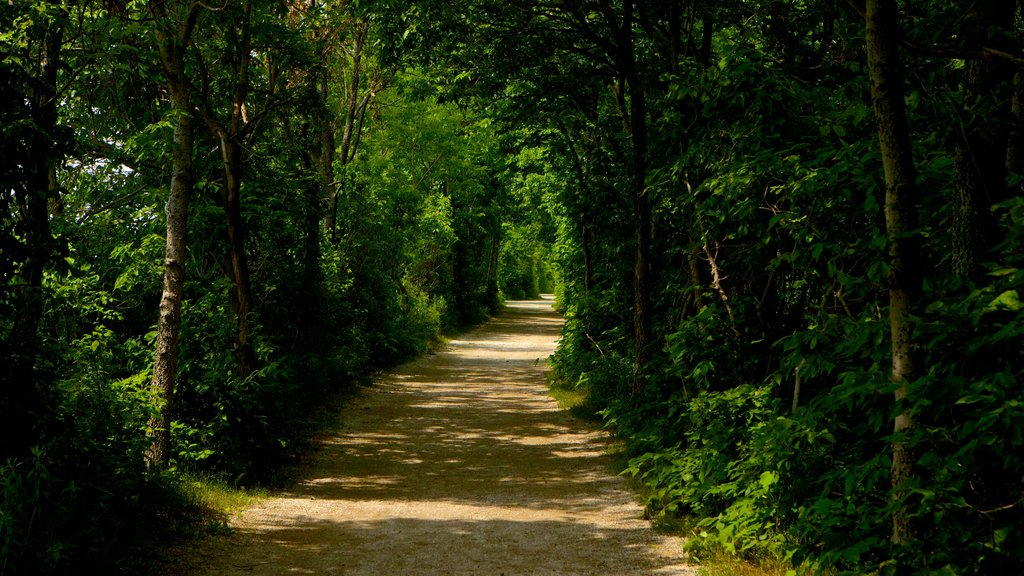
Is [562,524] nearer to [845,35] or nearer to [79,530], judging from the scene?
[79,530]

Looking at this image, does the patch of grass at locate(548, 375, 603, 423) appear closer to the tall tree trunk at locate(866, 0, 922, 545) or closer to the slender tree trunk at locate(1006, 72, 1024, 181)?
the tall tree trunk at locate(866, 0, 922, 545)

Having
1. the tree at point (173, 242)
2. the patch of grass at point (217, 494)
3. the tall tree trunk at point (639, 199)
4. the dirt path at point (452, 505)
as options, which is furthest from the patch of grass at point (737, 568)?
the tree at point (173, 242)

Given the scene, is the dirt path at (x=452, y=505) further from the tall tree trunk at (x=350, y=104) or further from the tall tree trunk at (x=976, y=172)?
the tall tree trunk at (x=350, y=104)

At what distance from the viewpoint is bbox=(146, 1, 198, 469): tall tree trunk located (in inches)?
335

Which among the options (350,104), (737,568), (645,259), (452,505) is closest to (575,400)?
(645,259)

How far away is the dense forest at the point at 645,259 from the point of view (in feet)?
13.5

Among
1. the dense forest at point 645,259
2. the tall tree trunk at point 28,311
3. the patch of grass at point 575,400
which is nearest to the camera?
the dense forest at point 645,259

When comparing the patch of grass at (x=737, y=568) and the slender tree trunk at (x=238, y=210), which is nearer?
the patch of grass at (x=737, y=568)

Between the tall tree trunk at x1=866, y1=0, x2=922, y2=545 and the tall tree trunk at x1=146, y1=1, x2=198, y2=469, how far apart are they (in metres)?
6.89

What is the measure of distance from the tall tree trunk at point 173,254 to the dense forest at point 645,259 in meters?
0.03

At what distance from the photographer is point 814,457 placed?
575cm

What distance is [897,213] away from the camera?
13.4 feet

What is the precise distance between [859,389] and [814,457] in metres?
2.07

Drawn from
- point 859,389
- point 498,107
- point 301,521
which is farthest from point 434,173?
point 859,389
